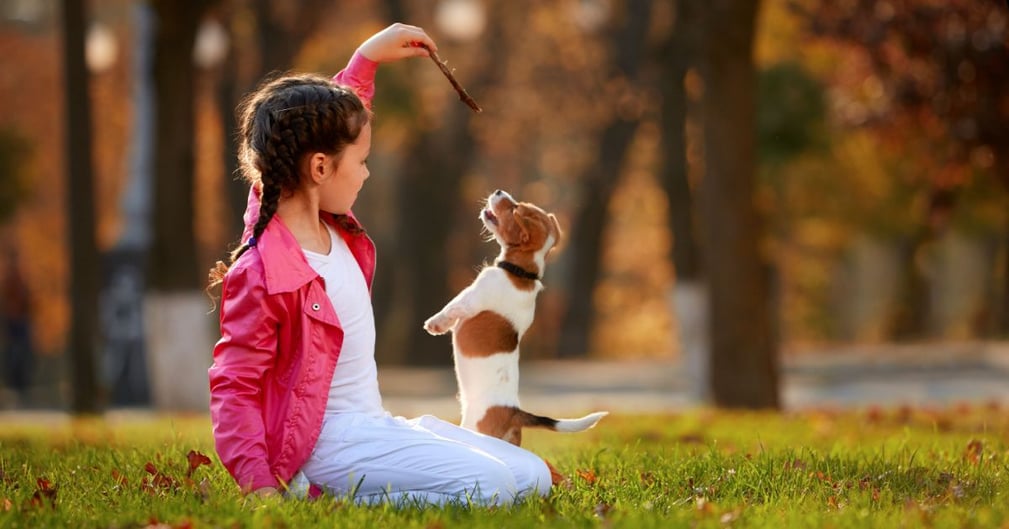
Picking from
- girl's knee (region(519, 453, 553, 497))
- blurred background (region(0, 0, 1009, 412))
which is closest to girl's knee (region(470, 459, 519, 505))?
girl's knee (region(519, 453, 553, 497))

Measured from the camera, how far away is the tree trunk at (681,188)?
19797 mm

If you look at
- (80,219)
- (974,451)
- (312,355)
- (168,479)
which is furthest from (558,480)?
(80,219)

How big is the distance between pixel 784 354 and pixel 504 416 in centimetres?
2422

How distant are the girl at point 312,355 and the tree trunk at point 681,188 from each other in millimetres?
13691

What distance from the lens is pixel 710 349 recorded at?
14734 mm

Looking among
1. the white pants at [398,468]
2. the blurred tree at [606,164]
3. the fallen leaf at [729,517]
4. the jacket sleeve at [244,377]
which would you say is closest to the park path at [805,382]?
the blurred tree at [606,164]

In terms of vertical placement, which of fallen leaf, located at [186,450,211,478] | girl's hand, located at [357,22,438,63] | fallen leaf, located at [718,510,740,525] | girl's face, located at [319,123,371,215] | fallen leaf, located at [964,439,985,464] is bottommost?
fallen leaf, located at [964,439,985,464]

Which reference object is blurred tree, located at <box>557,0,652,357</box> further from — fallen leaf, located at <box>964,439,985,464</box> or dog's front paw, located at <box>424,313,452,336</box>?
dog's front paw, located at <box>424,313,452,336</box>

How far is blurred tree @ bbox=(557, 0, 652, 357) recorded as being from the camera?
29109 millimetres

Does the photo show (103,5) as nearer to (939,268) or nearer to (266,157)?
(939,268)

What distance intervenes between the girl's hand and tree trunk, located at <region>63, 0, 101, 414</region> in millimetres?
11367

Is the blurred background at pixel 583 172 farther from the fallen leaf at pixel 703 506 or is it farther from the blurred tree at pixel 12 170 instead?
the fallen leaf at pixel 703 506

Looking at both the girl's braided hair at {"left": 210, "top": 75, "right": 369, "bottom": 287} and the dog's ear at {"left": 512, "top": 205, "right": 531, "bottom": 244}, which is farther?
the dog's ear at {"left": 512, "top": 205, "right": 531, "bottom": 244}

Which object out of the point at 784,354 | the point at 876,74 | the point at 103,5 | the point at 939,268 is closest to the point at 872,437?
the point at 876,74
